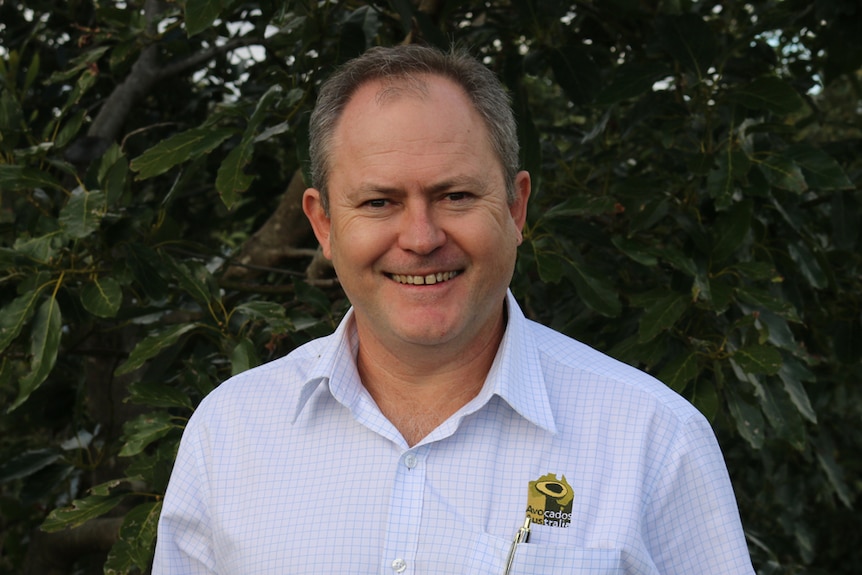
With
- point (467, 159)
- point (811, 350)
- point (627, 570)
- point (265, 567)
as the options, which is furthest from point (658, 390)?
point (811, 350)

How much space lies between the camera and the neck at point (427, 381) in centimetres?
170

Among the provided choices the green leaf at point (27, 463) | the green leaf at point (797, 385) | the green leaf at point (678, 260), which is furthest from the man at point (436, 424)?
the green leaf at point (27, 463)

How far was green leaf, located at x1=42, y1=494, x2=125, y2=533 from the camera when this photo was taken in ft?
7.55

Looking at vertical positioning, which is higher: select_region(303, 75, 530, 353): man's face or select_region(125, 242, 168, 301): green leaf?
select_region(303, 75, 530, 353): man's face

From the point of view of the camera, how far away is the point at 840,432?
415 centimetres

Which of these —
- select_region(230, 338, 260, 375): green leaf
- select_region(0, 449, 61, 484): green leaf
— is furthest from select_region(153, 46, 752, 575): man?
select_region(0, 449, 61, 484): green leaf

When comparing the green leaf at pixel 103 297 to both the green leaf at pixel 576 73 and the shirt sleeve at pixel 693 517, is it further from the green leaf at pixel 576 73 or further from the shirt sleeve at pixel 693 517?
the shirt sleeve at pixel 693 517

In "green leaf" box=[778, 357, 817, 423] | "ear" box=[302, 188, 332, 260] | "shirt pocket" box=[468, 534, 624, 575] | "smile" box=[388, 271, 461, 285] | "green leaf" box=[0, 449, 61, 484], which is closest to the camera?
"shirt pocket" box=[468, 534, 624, 575]

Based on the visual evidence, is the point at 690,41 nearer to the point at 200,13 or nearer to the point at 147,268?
the point at 200,13

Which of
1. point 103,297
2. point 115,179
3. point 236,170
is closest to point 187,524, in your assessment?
point 103,297

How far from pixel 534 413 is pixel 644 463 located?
0.56 ft

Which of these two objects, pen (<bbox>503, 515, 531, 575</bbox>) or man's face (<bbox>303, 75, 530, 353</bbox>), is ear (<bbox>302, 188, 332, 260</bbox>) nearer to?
man's face (<bbox>303, 75, 530, 353</bbox>)

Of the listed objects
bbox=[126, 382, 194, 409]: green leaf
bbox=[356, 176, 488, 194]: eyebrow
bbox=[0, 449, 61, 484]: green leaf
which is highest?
bbox=[356, 176, 488, 194]: eyebrow

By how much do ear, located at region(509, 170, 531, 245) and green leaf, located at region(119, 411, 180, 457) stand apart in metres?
0.93
